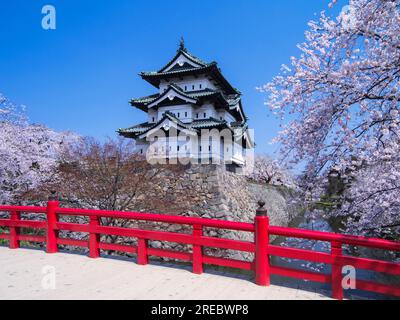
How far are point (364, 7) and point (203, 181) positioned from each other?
14.0 metres

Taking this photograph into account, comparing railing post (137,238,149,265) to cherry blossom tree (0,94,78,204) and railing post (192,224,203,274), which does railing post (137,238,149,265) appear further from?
cherry blossom tree (0,94,78,204)

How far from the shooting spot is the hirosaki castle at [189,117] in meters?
22.1

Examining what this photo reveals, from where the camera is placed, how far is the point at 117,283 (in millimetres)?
4531

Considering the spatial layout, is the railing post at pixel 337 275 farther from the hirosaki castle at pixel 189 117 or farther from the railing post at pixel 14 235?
the hirosaki castle at pixel 189 117

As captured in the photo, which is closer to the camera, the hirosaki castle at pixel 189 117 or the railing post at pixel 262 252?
the railing post at pixel 262 252

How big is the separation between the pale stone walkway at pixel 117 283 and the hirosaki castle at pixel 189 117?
15.3 meters

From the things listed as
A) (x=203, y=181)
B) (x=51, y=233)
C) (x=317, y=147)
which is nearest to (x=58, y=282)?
(x=51, y=233)

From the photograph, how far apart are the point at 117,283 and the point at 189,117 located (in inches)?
778

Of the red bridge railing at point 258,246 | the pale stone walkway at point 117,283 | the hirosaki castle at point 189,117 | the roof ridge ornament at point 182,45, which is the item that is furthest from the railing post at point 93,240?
the roof ridge ornament at point 182,45

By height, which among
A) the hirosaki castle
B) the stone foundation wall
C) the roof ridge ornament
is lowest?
the stone foundation wall

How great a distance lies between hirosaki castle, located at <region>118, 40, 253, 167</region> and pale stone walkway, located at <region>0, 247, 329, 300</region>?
601 inches

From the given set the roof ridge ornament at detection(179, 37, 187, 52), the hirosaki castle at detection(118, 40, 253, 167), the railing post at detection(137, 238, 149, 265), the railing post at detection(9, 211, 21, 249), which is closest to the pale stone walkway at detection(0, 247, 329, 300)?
the railing post at detection(137, 238, 149, 265)

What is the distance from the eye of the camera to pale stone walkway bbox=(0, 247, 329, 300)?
4.08 m
